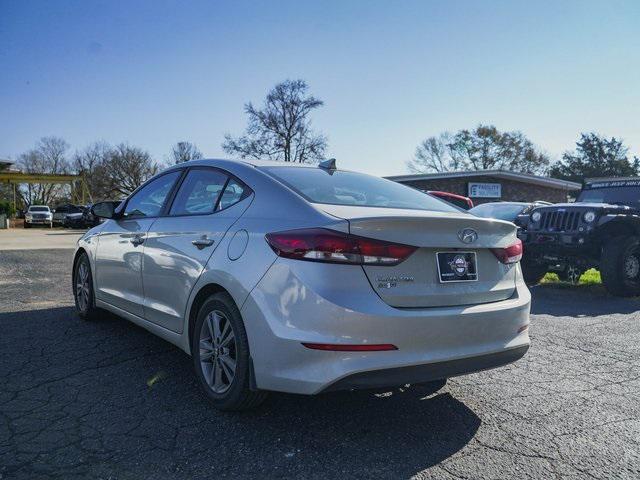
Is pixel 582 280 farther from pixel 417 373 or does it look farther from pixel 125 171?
pixel 125 171

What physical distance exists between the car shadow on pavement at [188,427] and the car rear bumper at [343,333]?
14.0 inches

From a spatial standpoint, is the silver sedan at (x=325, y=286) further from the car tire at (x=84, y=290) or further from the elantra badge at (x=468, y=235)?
the car tire at (x=84, y=290)

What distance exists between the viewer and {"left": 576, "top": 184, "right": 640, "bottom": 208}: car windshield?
900 centimetres

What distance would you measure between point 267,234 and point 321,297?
518 mm

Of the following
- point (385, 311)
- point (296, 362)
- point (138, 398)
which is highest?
point (385, 311)

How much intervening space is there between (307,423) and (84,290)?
3360 millimetres

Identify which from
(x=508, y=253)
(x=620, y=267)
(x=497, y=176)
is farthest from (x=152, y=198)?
(x=497, y=176)

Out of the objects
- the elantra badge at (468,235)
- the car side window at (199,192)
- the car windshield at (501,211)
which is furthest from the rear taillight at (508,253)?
the car windshield at (501,211)

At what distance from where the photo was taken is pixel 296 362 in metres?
2.55

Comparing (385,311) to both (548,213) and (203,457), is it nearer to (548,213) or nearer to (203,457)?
(203,457)

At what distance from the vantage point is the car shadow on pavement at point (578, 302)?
644 centimetres

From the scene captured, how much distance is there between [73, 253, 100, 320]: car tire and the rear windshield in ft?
9.06

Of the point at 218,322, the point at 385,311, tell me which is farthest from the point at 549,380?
the point at 218,322

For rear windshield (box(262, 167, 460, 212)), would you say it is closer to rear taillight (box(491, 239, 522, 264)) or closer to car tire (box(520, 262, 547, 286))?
rear taillight (box(491, 239, 522, 264))
